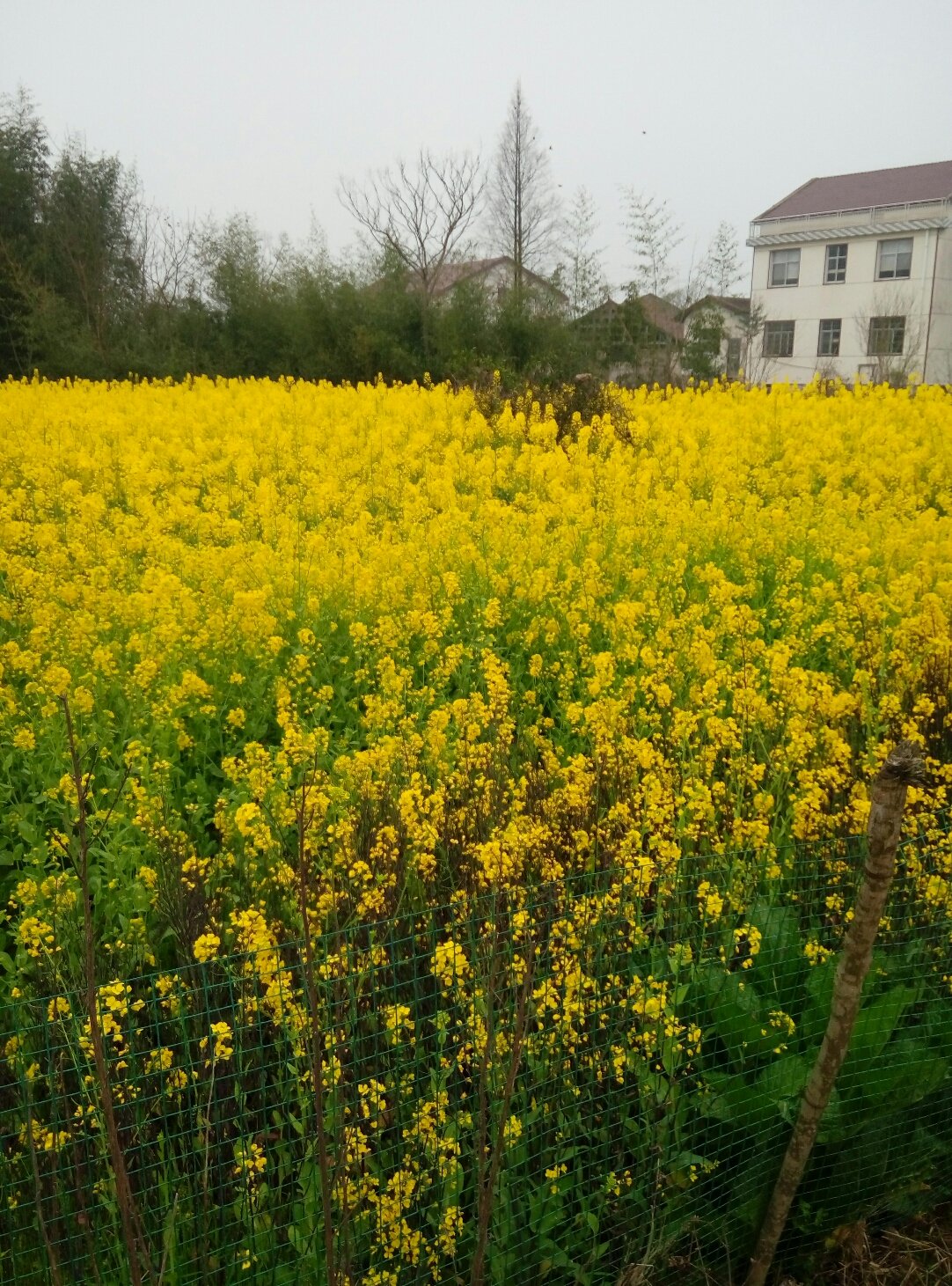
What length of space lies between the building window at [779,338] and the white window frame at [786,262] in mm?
1683

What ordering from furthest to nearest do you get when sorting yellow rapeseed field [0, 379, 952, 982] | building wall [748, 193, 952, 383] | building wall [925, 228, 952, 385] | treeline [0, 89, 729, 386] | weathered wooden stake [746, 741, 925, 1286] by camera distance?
building wall [748, 193, 952, 383] → building wall [925, 228, 952, 385] → treeline [0, 89, 729, 386] → yellow rapeseed field [0, 379, 952, 982] → weathered wooden stake [746, 741, 925, 1286]

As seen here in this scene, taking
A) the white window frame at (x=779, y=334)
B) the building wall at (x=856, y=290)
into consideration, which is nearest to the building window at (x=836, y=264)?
the building wall at (x=856, y=290)

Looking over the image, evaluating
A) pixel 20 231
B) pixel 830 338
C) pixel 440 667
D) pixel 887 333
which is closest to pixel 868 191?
pixel 830 338

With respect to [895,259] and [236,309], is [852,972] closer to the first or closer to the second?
[236,309]

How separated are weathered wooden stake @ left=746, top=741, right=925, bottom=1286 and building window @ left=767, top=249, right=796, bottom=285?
44.4 meters

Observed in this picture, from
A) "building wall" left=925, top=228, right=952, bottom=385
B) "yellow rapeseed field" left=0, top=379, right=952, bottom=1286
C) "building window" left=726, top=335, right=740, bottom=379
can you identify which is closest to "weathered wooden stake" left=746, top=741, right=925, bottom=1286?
"yellow rapeseed field" left=0, top=379, right=952, bottom=1286

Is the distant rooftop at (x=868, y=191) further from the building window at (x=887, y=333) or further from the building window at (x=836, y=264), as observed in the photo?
the building window at (x=887, y=333)

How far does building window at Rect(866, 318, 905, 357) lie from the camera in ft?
101

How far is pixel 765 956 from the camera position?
2836 mm

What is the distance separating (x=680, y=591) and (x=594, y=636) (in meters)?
0.59

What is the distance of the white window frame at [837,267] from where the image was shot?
3997 centimetres

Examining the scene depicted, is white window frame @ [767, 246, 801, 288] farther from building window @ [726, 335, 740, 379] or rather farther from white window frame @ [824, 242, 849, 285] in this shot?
building window @ [726, 335, 740, 379]

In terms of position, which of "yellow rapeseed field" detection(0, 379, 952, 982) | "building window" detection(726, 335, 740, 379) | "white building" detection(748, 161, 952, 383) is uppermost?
"white building" detection(748, 161, 952, 383)

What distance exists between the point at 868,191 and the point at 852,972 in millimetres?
45750
